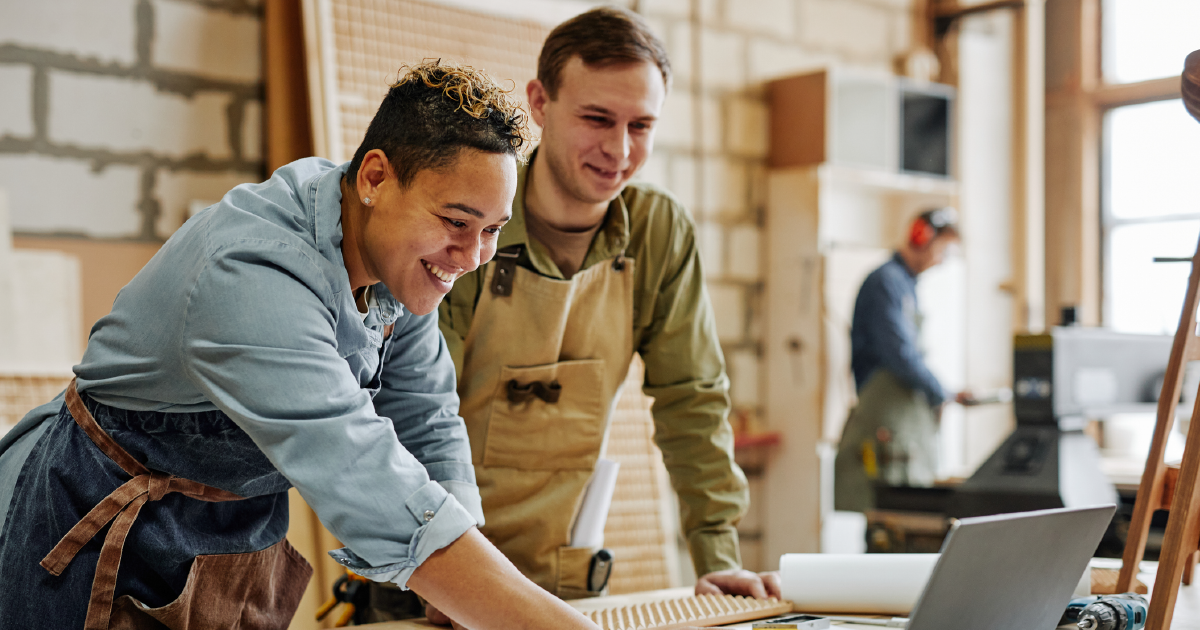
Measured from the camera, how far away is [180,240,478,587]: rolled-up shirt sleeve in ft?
2.96

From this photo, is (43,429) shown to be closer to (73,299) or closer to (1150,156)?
(73,299)

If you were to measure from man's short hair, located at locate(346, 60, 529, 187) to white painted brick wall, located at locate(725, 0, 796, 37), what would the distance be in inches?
123

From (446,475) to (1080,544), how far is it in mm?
739

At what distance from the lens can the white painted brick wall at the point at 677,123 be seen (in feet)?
12.3

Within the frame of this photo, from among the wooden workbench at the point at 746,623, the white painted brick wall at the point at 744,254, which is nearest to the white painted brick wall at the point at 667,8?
the white painted brick wall at the point at 744,254

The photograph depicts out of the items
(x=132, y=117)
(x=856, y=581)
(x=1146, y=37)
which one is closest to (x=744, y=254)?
(x=1146, y=37)

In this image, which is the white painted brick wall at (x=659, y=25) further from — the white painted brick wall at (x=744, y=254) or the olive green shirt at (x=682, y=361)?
the olive green shirt at (x=682, y=361)

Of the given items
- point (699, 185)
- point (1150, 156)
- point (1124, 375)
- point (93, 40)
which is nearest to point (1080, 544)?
A: point (1124, 375)

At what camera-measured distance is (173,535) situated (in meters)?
1.06

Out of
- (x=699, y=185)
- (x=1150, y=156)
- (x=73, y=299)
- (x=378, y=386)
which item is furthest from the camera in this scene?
(x=1150, y=156)

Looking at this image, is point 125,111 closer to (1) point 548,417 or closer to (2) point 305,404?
(1) point 548,417

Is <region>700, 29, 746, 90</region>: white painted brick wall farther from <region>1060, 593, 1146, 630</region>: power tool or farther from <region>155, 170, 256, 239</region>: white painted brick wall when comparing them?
<region>1060, 593, 1146, 630</region>: power tool

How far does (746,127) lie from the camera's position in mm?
4062

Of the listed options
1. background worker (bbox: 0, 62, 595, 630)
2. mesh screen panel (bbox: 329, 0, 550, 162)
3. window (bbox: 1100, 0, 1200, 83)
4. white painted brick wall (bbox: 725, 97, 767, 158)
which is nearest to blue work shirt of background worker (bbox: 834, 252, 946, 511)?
white painted brick wall (bbox: 725, 97, 767, 158)
